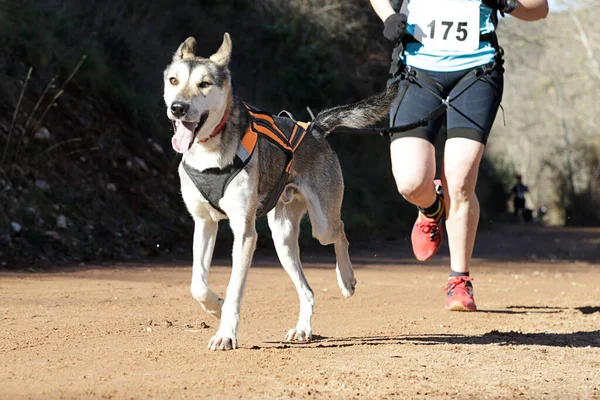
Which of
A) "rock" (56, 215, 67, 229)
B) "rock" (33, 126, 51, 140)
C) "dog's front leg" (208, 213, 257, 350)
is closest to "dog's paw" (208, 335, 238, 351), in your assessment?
"dog's front leg" (208, 213, 257, 350)

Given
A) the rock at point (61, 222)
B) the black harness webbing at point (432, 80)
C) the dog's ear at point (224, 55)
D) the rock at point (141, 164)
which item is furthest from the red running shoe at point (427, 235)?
the rock at point (141, 164)

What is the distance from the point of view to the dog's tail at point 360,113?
6.62m

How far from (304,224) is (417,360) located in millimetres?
10544

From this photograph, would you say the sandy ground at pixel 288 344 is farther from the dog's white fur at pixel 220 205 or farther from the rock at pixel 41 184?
the rock at pixel 41 184

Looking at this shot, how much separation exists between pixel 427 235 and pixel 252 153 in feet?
7.46

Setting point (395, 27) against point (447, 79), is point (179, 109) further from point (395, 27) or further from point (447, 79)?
point (447, 79)

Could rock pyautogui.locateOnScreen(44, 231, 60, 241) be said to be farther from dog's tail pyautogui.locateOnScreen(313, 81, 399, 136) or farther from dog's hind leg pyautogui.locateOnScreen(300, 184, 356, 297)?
dog's hind leg pyautogui.locateOnScreen(300, 184, 356, 297)

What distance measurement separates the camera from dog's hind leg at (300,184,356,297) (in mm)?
→ 6078

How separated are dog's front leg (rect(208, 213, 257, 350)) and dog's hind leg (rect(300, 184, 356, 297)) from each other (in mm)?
837

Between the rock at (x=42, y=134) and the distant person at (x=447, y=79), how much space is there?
6.88 m

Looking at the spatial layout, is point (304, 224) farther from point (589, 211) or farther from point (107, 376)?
point (589, 211)

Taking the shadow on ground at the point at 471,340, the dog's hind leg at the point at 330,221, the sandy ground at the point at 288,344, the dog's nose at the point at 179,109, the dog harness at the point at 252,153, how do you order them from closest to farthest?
the sandy ground at the point at 288,344, the dog's nose at the point at 179,109, the dog harness at the point at 252,153, the shadow on ground at the point at 471,340, the dog's hind leg at the point at 330,221

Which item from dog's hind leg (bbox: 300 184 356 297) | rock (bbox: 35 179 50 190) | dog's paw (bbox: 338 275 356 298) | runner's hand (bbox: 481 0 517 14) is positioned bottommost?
dog's paw (bbox: 338 275 356 298)

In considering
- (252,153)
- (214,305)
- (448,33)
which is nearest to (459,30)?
(448,33)
